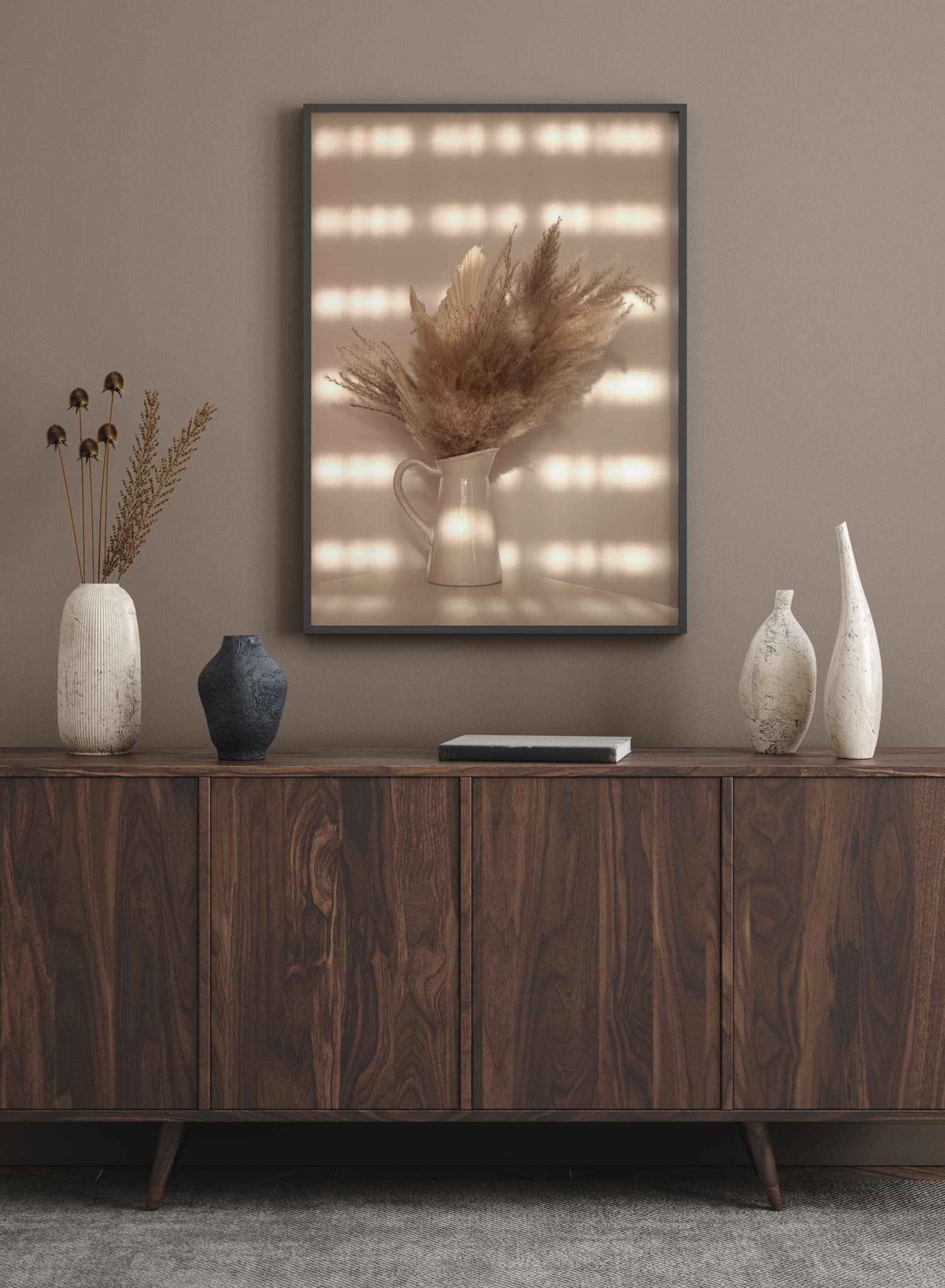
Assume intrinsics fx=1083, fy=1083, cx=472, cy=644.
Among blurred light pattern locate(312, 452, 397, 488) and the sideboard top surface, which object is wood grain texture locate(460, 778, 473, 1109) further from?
blurred light pattern locate(312, 452, 397, 488)

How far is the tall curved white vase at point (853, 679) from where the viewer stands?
183 cm

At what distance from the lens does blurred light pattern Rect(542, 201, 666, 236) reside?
83.0 inches

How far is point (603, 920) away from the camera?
5.70 feet

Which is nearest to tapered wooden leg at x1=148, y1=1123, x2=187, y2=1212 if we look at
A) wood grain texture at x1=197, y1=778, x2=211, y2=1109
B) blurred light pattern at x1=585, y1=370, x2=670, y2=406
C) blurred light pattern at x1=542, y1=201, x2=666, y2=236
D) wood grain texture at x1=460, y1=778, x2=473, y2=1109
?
wood grain texture at x1=197, y1=778, x2=211, y2=1109

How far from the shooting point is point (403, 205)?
6.93 ft

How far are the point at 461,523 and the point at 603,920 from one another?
2.66 ft

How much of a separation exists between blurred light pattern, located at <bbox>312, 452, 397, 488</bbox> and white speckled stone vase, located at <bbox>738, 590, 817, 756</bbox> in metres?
0.78

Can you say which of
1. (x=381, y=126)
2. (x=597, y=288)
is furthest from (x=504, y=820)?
(x=381, y=126)

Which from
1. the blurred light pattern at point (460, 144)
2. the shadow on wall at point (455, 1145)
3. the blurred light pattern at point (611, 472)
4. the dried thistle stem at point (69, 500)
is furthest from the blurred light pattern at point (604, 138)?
the shadow on wall at point (455, 1145)

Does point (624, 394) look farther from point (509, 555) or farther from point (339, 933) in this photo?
point (339, 933)

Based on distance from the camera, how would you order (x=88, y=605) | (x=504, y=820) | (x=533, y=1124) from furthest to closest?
(x=533, y=1124) → (x=88, y=605) → (x=504, y=820)

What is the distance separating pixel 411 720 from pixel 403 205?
1008mm

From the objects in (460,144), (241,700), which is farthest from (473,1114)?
(460,144)

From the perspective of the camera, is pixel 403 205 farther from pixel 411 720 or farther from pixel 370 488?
pixel 411 720
